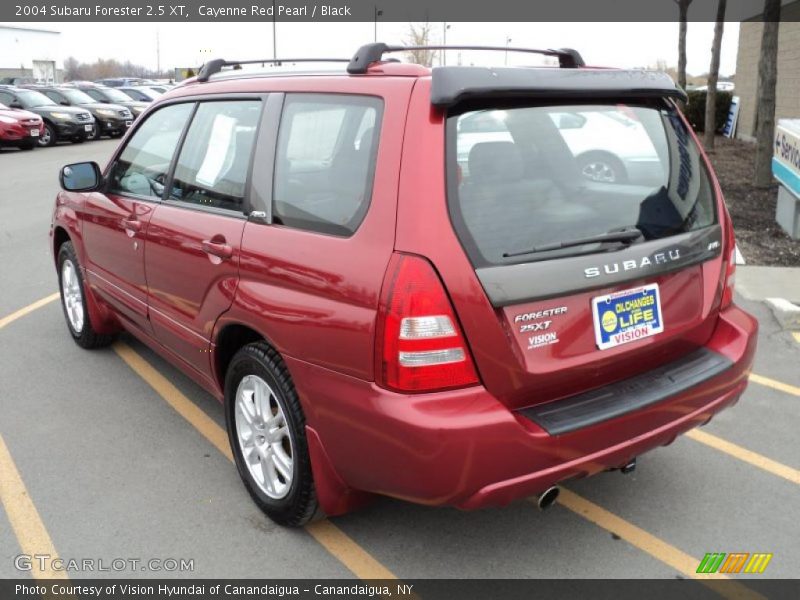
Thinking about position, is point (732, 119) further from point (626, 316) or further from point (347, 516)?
point (347, 516)

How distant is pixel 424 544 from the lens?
309 centimetres

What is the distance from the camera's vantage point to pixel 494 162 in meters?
2.68

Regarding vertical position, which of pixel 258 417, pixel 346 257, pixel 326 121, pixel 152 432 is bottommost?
pixel 152 432

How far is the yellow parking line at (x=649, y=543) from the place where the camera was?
9.23 ft

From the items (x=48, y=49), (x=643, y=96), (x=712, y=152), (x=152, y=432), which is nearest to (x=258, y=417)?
(x=152, y=432)

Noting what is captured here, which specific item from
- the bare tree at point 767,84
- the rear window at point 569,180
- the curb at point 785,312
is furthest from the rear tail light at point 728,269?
the bare tree at point 767,84

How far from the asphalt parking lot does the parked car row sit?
17.6 m

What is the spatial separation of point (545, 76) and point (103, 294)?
3.19 metres

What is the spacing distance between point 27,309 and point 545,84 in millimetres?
5252

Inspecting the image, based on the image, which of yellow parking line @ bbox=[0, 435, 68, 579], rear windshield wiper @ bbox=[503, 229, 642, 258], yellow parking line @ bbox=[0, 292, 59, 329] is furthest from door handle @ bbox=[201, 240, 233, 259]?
yellow parking line @ bbox=[0, 292, 59, 329]

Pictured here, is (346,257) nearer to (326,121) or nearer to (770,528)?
(326,121)

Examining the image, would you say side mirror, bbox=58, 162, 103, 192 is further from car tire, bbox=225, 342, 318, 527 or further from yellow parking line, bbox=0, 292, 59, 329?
yellow parking line, bbox=0, 292, 59, 329

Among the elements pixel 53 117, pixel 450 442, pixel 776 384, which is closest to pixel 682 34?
pixel 53 117

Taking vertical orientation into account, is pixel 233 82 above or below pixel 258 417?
above
